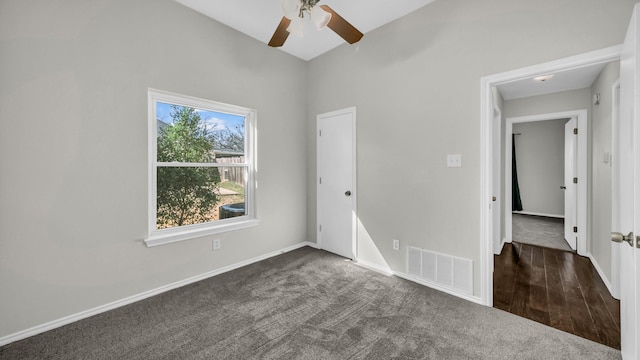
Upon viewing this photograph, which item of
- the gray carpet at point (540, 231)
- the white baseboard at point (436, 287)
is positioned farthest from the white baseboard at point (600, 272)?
the white baseboard at point (436, 287)

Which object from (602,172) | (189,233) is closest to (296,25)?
(189,233)

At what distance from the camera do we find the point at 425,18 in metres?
2.63

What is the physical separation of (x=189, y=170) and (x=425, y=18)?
2979mm

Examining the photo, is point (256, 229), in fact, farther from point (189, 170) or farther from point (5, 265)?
point (5, 265)

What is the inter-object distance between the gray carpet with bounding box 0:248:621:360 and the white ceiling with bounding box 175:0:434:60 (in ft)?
9.48

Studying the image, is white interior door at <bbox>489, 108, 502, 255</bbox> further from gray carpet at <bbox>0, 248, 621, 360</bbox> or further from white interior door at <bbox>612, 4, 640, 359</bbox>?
white interior door at <bbox>612, 4, 640, 359</bbox>

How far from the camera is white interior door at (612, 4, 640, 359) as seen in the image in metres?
1.24

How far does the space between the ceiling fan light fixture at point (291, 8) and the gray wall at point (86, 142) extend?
1.40 metres

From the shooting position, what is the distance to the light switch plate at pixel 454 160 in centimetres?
245

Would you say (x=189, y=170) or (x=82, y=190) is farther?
(x=189, y=170)

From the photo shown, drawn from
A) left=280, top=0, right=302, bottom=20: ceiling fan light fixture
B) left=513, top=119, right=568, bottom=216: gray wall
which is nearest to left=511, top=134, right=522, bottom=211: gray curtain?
left=513, top=119, right=568, bottom=216: gray wall

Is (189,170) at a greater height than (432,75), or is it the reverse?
(432,75)

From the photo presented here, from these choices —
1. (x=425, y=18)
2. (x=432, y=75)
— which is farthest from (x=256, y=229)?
(x=425, y=18)

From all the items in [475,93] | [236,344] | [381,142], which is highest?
[475,93]
